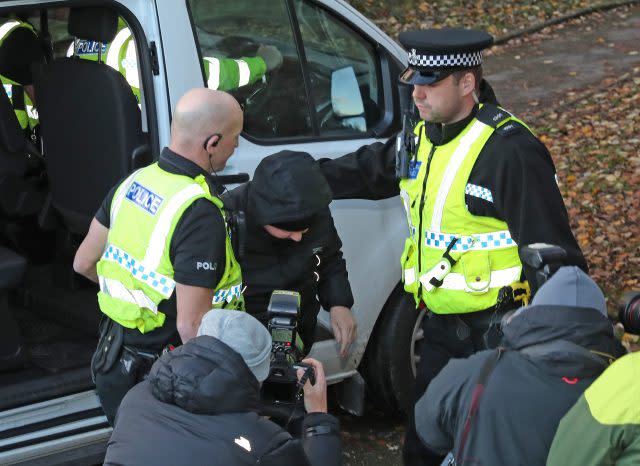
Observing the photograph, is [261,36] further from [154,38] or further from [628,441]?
[628,441]

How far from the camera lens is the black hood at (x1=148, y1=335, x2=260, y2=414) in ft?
8.63

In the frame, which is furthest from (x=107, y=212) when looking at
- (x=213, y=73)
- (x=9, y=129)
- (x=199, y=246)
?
(x=9, y=129)

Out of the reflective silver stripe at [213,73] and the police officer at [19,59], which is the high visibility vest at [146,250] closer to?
the reflective silver stripe at [213,73]

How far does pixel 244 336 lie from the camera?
8.99 ft

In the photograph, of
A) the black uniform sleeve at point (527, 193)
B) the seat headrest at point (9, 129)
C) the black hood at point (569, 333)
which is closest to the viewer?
the black hood at point (569, 333)

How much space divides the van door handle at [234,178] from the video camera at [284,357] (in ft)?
3.20

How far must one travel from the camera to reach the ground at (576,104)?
22.1 ft

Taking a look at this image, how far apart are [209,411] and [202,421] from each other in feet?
0.09

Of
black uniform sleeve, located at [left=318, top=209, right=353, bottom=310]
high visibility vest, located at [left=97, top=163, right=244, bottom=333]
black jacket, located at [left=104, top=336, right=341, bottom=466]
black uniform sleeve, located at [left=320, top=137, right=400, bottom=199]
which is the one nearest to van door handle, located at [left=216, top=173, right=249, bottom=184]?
black uniform sleeve, located at [left=320, top=137, right=400, bottom=199]

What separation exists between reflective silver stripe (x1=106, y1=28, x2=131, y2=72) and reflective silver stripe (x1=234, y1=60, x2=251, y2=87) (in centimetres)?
55

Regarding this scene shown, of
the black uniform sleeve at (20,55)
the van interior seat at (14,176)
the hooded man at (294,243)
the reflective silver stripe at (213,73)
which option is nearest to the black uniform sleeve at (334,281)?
the hooded man at (294,243)

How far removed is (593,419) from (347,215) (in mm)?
2301

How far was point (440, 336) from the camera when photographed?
151 inches

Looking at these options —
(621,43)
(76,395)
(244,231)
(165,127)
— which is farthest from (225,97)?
(621,43)
